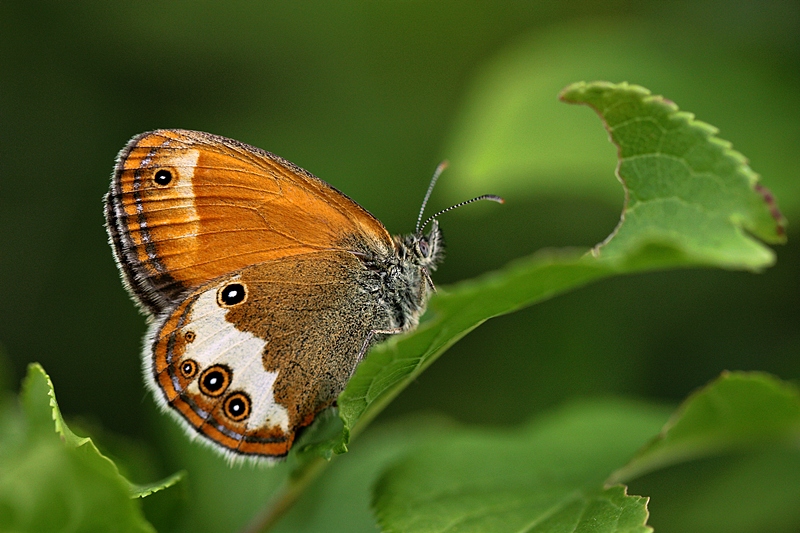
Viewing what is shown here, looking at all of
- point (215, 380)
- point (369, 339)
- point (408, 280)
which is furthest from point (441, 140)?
point (215, 380)

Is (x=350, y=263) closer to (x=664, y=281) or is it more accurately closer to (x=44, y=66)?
(x=664, y=281)

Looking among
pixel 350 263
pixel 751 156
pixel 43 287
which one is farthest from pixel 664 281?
pixel 43 287

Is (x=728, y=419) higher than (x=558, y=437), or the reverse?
(x=728, y=419)

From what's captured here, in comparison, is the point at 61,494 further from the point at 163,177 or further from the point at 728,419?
the point at 728,419

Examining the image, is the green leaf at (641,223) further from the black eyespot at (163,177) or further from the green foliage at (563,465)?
the black eyespot at (163,177)

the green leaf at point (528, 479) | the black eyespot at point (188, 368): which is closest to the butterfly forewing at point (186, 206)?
the black eyespot at point (188, 368)

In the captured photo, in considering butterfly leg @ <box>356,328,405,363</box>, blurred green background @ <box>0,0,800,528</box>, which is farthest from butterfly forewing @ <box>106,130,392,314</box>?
blurred green background @ <box>0,0,800,528</box>

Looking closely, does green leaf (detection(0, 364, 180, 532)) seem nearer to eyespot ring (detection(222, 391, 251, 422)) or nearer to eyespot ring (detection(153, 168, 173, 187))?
eyespot ring (detection(222, 391, 251, 422))
